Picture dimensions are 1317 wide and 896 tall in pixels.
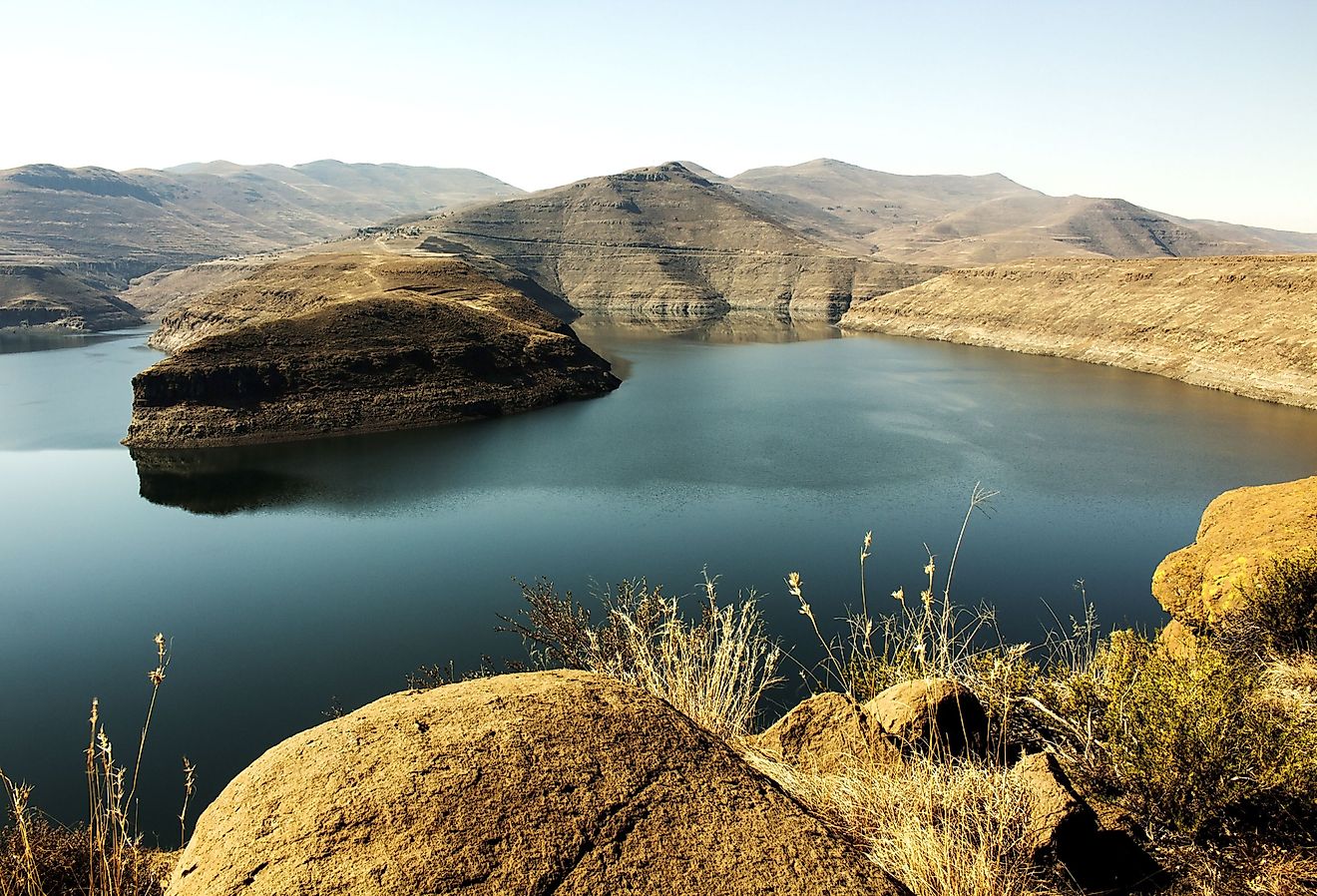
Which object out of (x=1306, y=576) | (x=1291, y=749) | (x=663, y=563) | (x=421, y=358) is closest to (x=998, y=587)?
(x=663, y=563)

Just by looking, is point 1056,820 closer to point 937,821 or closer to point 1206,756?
point 937,821

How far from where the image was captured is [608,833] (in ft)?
11.4

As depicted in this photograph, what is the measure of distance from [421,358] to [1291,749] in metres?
51.9

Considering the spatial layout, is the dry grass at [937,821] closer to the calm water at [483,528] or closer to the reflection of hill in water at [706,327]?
the calm water at [483,528]

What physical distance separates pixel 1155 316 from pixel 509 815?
269ft

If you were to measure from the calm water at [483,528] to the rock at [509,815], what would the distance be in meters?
12.6

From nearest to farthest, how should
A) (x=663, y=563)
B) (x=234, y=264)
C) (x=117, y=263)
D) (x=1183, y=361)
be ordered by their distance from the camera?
(x=663, y=563), (x=1183, y=361), (x=234, y=264), (x=117, y=263)

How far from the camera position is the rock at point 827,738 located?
562 centimetres

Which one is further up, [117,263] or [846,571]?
[117,263]

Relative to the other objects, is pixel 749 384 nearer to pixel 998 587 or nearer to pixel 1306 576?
pixel 998 587

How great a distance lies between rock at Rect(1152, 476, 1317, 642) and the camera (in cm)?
967

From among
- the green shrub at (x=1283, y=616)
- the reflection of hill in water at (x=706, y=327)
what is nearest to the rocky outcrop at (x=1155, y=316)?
the reflection of hill in water at (x=706, y=327)

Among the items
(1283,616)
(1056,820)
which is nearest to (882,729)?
(1056,820)

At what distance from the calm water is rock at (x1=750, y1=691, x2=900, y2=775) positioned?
504 inches
